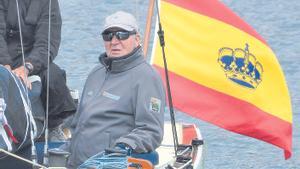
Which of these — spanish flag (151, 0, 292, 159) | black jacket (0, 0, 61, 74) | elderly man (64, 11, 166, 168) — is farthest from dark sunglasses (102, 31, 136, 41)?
spanish flag (151, 0, 292, 159)

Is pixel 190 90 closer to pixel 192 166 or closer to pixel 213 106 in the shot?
pixel 213 106

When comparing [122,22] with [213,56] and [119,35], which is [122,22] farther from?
[213,56]

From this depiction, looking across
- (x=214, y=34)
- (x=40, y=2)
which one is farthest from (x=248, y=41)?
(x=40, y=2)

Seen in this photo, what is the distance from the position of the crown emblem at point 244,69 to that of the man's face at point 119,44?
90.8 inches

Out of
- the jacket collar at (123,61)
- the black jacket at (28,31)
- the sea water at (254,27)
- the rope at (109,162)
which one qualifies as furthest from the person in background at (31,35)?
the sea water at (254,27)

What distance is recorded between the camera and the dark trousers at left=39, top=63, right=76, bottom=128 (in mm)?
7758

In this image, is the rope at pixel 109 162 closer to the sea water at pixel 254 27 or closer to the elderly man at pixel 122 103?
the elderly man at pixel 122 103

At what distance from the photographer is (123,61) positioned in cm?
679

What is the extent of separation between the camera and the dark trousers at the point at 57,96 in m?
7.76

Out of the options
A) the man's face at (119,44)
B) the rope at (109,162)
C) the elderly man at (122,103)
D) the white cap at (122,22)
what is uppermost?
the white cap at (122,22)

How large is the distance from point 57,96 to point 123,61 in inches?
45.1

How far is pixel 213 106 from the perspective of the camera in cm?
894

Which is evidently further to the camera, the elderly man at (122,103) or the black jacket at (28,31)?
the black jacket at (28,31)

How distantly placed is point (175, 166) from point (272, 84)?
6.96ft
